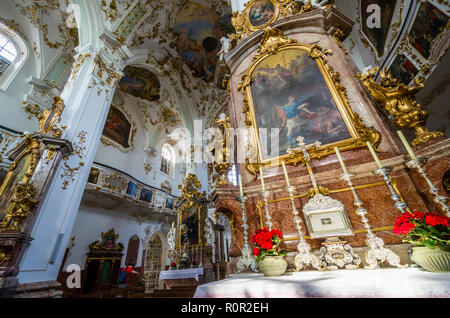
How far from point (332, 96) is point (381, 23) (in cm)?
563

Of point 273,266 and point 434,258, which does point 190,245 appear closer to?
point 273,266

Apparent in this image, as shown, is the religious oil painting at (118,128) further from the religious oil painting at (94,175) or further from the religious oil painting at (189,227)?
the religious oil painting at (189,227)

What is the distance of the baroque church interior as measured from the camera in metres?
1.90

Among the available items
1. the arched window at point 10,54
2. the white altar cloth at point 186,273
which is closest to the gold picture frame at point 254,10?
the white altar cloth at point 186,273

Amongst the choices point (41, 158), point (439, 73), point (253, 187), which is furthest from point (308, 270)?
point (439, 73)

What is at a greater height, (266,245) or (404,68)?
(404,68)

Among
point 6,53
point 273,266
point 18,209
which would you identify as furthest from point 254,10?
point 6,53

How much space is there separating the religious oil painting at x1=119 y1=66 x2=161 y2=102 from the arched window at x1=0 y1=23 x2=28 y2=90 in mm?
4221

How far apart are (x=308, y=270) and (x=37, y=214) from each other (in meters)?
5.05

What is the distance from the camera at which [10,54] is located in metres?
8.72

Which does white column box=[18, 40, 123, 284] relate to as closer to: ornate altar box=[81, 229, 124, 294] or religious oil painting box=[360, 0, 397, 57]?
ornate altar box=[81, 229, 124, 294]

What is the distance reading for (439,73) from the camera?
478 cm

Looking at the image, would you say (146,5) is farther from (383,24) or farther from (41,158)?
(383,24)

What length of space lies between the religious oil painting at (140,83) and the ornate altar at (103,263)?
335 inches
